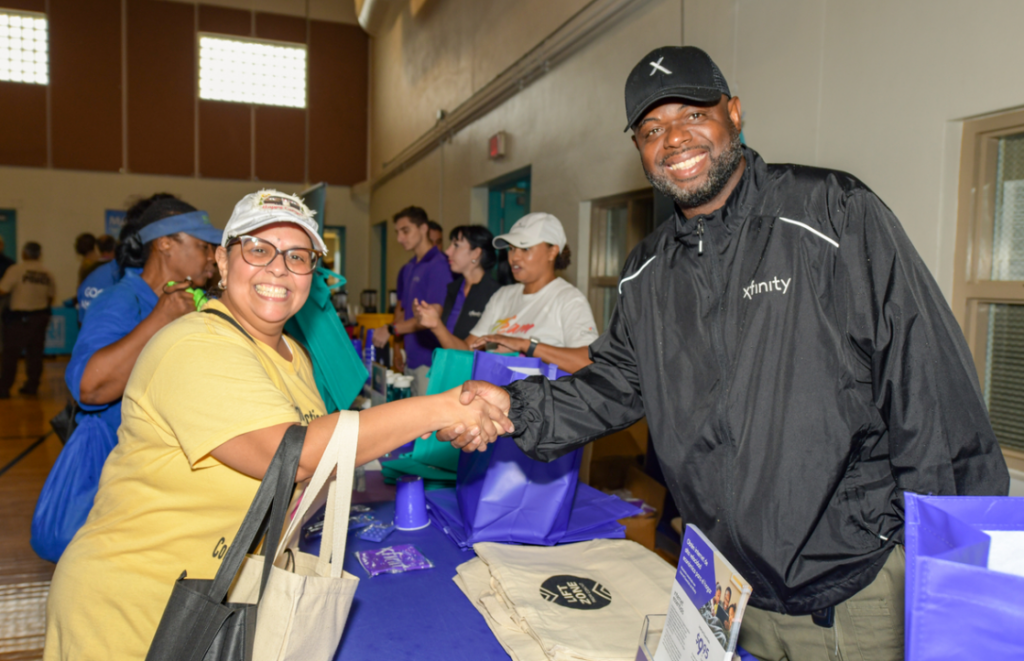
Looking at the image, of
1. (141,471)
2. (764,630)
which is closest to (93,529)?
(141,471)

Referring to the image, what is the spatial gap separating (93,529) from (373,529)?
0.66 meters

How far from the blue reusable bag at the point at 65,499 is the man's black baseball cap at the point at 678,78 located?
1.82 metres

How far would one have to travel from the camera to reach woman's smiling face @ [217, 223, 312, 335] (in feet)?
4.63

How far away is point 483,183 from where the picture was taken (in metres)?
7.54

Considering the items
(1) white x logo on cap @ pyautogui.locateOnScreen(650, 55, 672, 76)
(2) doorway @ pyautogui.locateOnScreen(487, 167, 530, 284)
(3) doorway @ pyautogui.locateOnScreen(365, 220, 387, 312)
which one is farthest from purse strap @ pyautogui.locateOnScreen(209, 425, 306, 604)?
(3) doorway @ pyautogui.locateOnScreen(365, 220, 387, 312)

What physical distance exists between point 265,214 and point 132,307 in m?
1.03

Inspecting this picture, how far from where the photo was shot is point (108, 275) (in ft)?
9.06

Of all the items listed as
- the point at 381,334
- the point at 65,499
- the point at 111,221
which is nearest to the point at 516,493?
the point at 65,499

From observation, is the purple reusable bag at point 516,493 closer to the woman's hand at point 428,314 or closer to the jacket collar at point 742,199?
the jacket collar at point 742,199

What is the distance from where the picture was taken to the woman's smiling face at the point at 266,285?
141 centimetres

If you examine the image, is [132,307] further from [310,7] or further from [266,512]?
[310,7]

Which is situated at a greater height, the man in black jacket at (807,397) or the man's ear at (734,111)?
the man's ear at (734,111)

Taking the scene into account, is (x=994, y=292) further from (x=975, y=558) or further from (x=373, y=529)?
(x=373, y=529)

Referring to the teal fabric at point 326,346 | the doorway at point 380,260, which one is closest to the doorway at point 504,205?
the doorway at point 380,260
